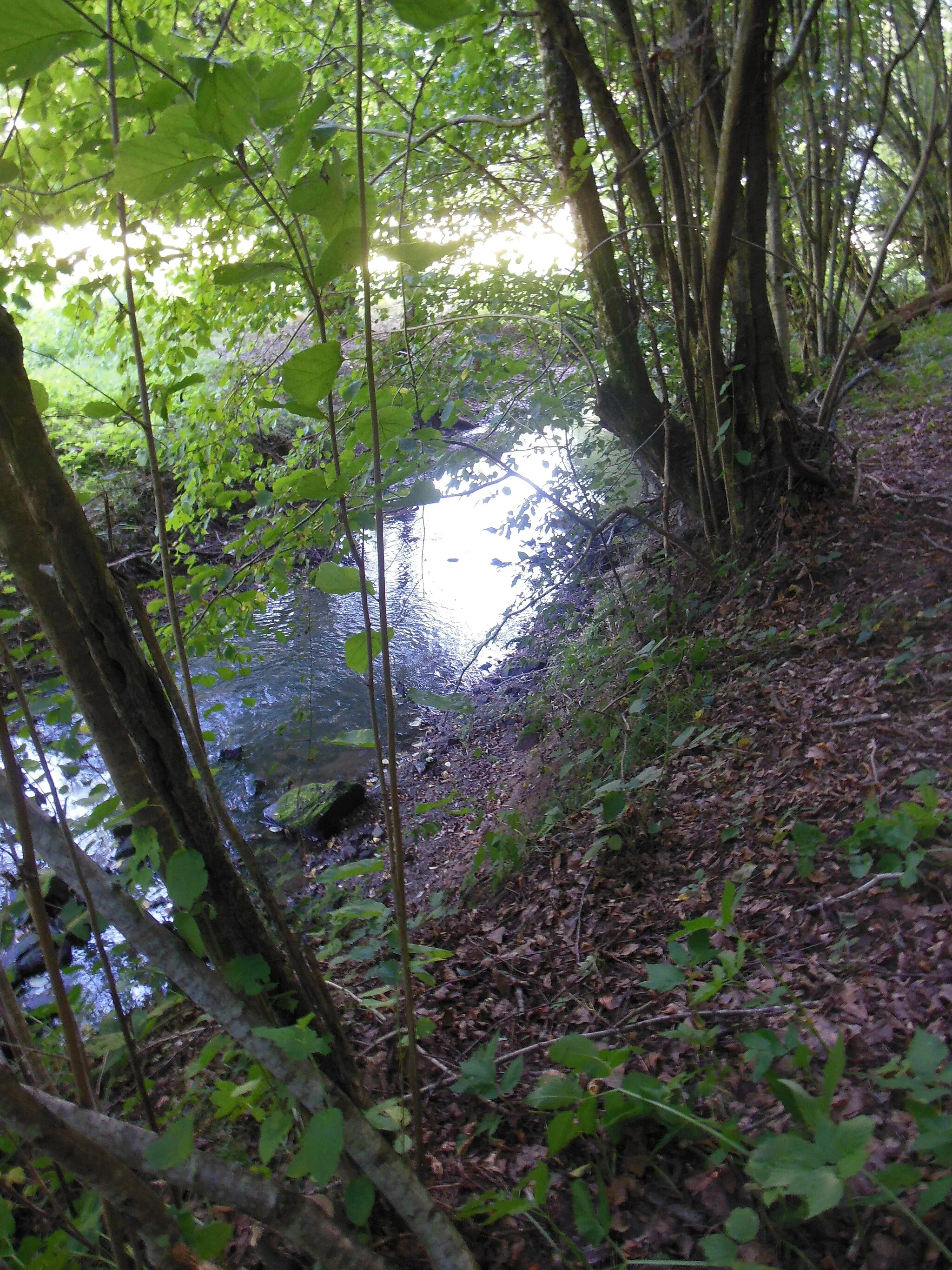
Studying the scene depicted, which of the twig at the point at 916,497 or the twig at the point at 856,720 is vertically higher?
the twig at the point at 916,497

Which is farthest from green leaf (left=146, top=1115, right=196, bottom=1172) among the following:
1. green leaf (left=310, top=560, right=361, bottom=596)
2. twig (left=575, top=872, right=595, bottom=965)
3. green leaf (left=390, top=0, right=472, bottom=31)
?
twig (left=575, top=872, right=595, bottom=965)

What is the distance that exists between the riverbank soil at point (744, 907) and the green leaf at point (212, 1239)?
0.65m

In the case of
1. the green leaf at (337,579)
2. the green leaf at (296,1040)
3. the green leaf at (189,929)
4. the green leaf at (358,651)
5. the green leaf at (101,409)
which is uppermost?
the green leaf at (101,409)

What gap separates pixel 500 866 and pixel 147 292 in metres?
2.93

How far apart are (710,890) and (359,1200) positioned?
1618 mm

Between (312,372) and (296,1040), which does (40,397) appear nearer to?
(312,372)

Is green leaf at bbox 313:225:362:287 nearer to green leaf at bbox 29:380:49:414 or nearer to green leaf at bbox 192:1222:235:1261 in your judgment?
green leaf at bbox 29:380:49:414

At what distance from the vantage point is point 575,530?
5.21 meters

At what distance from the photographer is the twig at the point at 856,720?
2844mm

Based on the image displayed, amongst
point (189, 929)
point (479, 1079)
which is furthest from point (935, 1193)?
point (189, 929)

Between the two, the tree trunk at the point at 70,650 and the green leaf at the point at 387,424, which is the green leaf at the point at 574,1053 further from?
the green leaf at the point at 387,424

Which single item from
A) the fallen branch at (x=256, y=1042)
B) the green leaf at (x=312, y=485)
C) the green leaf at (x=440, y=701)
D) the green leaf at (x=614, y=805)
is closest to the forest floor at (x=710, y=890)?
the green leaf at (x=614, y=805)

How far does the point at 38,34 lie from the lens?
0.73 meters

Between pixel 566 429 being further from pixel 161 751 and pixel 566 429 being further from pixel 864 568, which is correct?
pixel 161 751
